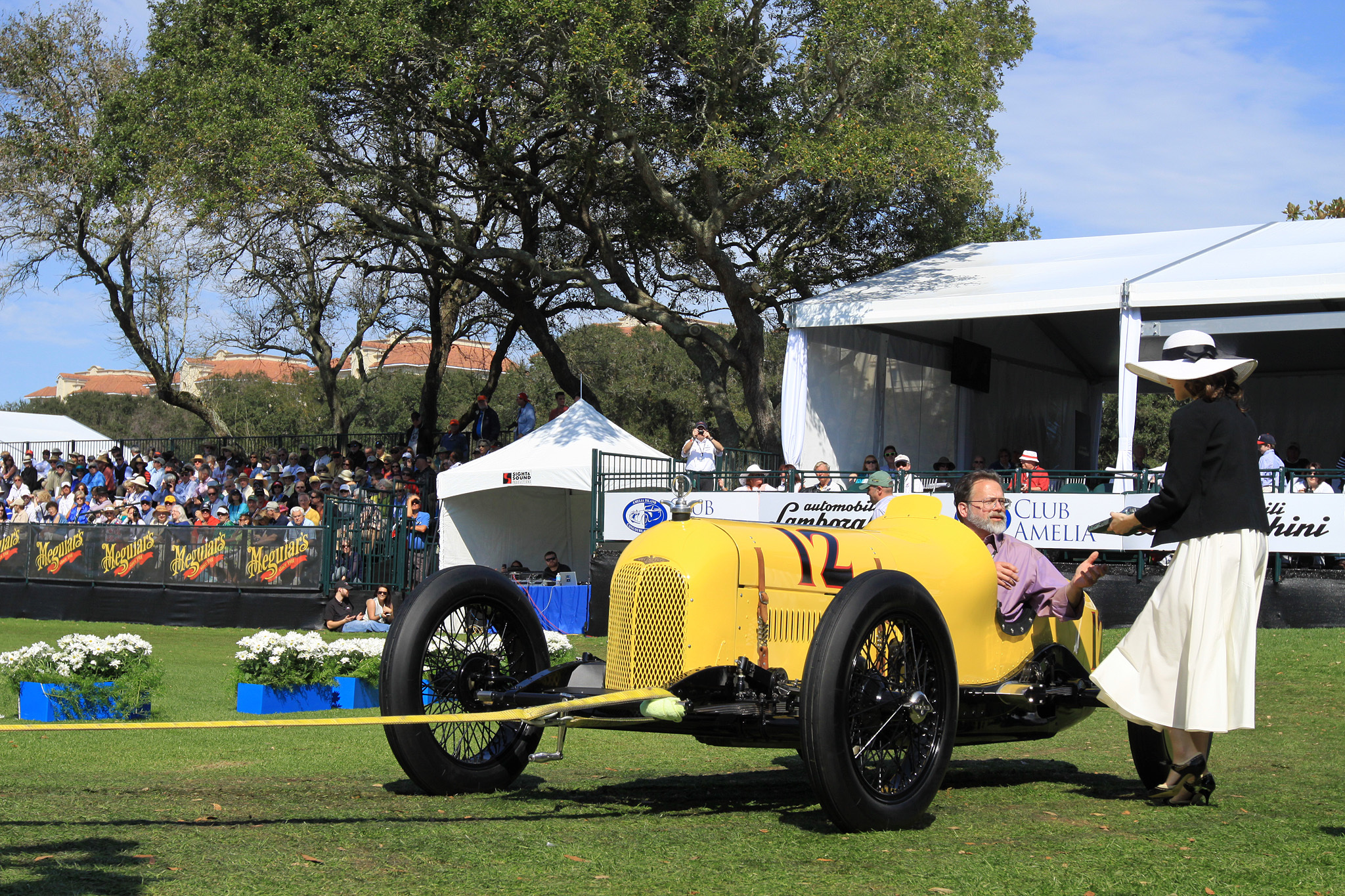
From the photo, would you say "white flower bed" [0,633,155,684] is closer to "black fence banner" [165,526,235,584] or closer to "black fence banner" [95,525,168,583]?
"black fence banner" [165,526,235,584]

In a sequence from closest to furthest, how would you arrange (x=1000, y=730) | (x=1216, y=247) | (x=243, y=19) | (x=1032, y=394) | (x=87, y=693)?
1. (x=1000, y=730)
2. (x=87, y=693)
3. (x=1216, y=247)
4. (x=243, y=19)
5. (x=1032, y=394)

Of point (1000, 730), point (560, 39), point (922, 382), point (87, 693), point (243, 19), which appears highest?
point (243, 19)

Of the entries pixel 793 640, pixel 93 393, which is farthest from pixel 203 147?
pixel 93 393

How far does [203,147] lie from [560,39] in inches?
262

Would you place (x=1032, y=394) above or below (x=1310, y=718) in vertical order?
above

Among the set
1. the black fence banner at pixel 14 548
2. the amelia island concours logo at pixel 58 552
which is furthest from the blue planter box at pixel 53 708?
the black fence banner at pixel 14 548

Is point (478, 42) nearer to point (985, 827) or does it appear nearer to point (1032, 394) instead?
point (1032, 394)

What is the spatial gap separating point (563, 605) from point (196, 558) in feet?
20.9

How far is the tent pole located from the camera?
656 inches

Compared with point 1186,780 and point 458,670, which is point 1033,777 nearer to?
point 1186,780

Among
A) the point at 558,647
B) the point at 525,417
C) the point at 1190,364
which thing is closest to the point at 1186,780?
the point at 1190,364

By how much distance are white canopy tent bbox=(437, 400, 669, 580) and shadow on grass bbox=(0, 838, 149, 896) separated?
50.1ft

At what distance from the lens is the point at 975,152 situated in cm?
2425

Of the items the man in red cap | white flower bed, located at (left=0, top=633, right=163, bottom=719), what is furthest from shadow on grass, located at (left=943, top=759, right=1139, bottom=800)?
the man in red cap
